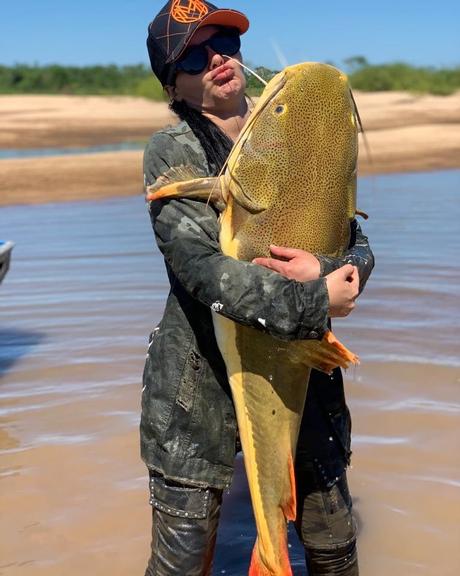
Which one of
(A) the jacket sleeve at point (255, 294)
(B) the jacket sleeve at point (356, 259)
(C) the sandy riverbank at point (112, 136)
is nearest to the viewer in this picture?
(A) the jacket sleeve at point (255, 294)

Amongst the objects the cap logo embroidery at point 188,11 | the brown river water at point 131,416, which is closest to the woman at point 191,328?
the cap logo embroidery at point 188,11

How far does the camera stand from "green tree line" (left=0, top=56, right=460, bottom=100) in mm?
40156

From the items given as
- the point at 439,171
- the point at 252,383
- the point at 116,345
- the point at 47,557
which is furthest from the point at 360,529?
the point at 439,171

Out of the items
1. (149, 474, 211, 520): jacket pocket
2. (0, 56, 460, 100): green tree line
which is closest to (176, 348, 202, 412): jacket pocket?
(149, 474, 211, 520): jacket pocket

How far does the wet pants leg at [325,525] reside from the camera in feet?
8.95

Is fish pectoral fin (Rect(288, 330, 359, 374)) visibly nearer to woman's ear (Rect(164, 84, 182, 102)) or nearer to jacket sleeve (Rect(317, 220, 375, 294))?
jacket sleeve (Rect(317, 220, 375, 294))

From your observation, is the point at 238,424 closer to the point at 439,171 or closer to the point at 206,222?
the point at 206,222

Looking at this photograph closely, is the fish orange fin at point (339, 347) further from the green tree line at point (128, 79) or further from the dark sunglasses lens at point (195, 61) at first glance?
the green tree line at point (128, 79)

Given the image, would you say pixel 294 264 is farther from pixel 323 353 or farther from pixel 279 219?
pixel 323 353

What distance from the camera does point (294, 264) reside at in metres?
2.26

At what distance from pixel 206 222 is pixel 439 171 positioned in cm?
1558

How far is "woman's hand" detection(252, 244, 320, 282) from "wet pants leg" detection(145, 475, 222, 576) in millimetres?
704

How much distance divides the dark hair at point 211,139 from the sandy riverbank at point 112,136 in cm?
23

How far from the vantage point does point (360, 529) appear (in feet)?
12.2
